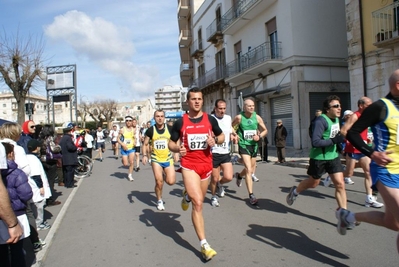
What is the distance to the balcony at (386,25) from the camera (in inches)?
489

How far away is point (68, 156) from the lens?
995 centimetres

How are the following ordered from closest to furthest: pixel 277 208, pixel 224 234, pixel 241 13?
1. pixel 224 234
2. pixel 277 208
3. pixel 241 13

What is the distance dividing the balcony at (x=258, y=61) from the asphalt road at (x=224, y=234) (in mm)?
12919

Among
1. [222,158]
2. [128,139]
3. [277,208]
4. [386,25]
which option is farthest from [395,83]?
[386,25]

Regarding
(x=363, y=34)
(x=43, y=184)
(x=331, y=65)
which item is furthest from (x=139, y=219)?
(x=331, y=65)

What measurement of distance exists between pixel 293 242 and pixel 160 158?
3175 millimetres

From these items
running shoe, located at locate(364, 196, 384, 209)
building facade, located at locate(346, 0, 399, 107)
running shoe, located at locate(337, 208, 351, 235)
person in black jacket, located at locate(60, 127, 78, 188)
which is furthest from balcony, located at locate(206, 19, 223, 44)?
running shoe, located at locate(337, 208, 351, 235)

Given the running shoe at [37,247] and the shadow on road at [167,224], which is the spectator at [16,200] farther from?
the shadow on road at [167,224]

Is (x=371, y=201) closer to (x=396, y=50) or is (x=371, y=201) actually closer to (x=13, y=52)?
(x=396, y=50)

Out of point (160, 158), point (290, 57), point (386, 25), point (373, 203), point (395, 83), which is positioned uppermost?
point (290, 57)

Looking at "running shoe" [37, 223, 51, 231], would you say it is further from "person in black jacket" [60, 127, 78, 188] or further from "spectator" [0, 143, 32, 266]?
"person in black jacket" [60, 127, 78, 188]

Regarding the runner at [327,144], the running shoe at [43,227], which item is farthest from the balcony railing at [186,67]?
the runner at [327,144]

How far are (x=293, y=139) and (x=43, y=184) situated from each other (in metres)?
15.6

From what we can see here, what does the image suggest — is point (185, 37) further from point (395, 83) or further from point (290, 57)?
point (395, 83)
